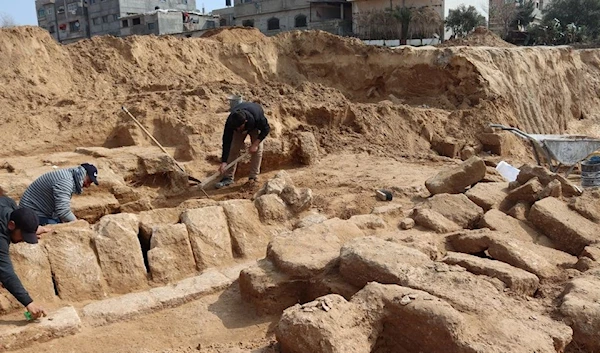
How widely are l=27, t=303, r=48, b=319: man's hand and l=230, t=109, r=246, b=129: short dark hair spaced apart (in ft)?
11.4

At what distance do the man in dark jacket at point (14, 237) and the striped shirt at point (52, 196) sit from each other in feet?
3.20

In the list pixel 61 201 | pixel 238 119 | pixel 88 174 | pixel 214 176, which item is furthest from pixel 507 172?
pixel 61 201

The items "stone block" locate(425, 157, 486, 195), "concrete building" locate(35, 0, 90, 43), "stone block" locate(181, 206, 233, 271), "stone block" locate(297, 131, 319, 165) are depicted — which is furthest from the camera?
"concrete building" locate(35, 0, 90, 43)

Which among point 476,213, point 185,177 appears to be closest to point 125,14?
point 185,177

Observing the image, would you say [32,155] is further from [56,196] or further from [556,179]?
[556,179]

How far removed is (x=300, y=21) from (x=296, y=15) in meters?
0.47

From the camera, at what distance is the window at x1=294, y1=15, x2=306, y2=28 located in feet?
109

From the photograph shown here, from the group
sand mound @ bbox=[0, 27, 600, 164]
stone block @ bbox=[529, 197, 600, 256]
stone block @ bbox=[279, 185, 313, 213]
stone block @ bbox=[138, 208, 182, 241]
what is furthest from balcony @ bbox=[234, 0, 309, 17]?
stone block @ bbox=[529, 197, 600, 256]

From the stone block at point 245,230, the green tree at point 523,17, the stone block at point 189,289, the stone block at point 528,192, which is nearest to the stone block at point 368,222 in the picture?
the stone block at point 245,230

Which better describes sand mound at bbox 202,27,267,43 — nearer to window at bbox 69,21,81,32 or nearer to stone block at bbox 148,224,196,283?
stone block at bbox 148,224,196,283

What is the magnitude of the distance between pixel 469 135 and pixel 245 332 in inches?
376

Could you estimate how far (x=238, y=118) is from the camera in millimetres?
6316

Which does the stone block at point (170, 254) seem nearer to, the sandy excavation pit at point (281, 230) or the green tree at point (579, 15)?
the sandy excavation pit at point (281, 230)

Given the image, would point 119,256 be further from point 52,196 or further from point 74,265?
point 52,196
